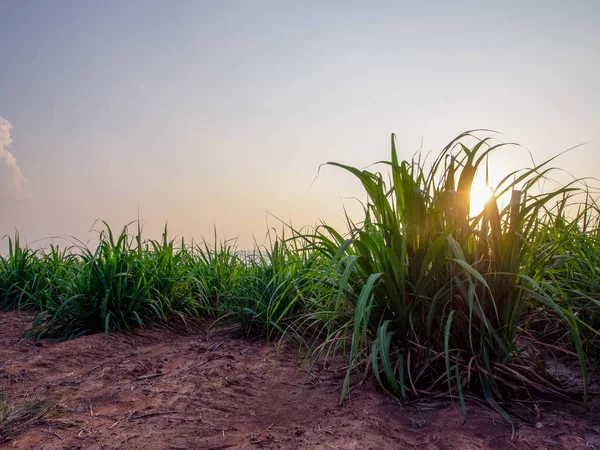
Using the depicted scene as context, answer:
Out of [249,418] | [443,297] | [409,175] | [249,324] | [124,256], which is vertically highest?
[409,175]

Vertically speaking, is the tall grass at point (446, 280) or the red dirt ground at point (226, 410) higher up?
the tall grass at point (446, 280)

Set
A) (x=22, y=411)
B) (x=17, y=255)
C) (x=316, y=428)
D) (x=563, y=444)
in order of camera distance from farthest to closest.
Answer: (x=17, y=255) → (x=22, y=411) → (x=316, y=428) → (x=563, y=444)

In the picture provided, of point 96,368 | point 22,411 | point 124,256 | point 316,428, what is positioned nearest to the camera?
point 316,428

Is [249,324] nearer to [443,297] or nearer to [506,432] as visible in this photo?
[443,297]

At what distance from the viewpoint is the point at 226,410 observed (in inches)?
88.0

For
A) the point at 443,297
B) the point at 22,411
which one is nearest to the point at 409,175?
the point at 443,297

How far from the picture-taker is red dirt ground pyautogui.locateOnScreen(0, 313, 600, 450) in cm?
178

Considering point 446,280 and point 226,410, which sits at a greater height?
point 446,280

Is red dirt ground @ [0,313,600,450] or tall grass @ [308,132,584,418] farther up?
tall grass @ [308,132,584,418]

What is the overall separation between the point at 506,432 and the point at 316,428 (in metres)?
0.73

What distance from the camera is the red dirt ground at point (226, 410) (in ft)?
5.84

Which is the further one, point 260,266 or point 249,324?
point 260,266

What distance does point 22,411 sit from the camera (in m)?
2.07

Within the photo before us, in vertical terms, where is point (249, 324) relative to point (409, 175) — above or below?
below
